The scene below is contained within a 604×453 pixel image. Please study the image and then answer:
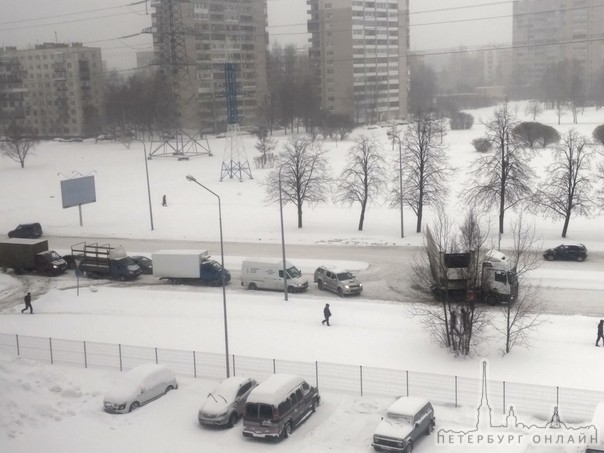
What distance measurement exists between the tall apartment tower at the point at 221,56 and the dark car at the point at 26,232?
33049 mm

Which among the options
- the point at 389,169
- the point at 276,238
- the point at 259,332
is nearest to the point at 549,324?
the point at 259,332

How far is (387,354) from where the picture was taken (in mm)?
17547

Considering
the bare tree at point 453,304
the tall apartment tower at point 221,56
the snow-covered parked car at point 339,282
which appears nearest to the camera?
the bare tree at point 453,304

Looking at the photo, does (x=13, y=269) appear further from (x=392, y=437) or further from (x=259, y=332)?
(x=392, y=437)

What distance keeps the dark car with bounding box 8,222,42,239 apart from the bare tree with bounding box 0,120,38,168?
3.19m

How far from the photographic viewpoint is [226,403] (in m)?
13.6

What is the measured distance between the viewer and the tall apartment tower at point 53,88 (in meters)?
23.5

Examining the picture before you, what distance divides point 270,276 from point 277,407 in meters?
11.8

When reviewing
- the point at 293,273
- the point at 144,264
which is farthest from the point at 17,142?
the point at 293,273

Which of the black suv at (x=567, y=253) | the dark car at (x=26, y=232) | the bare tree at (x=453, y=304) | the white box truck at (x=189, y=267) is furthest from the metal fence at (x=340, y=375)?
the dark car at (x=26, y=232)

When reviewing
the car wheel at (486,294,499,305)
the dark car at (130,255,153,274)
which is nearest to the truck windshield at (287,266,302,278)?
the dark car at (130,255,153,274)

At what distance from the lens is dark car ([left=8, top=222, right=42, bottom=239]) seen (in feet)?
113

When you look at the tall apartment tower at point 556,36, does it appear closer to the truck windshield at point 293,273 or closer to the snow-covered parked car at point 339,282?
the snow-covered parked car at point 339,282

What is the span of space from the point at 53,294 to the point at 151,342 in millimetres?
6804
